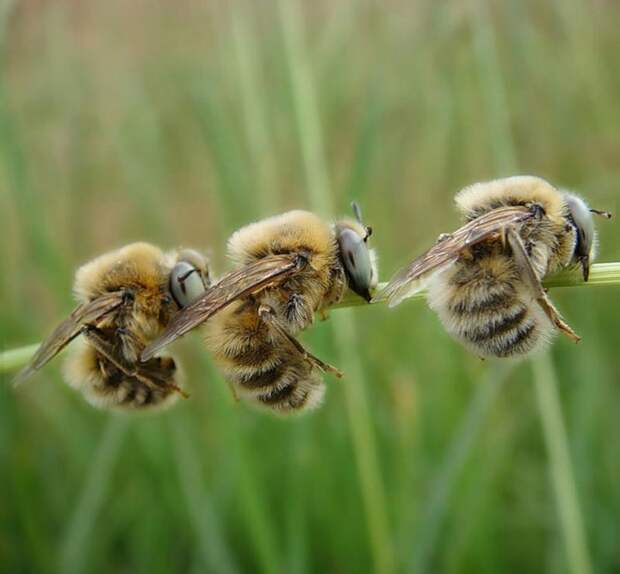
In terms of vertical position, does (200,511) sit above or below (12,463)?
below

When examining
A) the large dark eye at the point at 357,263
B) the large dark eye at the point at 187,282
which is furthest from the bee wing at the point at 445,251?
the large dark eye at the point at 187,282

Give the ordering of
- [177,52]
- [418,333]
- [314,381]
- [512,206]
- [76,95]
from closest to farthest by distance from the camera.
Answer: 1. [512,206]
2. [314,381]
3. [418,333]
4. [76,95]
5. [177,52]

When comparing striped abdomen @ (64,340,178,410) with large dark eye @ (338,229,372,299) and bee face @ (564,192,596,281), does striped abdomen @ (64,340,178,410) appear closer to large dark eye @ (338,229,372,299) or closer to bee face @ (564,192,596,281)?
large dark eye @ (338,229,372,299)

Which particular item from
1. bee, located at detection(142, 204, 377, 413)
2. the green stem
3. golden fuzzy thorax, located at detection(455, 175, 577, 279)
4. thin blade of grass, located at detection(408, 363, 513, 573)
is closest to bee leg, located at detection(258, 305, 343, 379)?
bee, located at detection(142, 204, 377, 413)

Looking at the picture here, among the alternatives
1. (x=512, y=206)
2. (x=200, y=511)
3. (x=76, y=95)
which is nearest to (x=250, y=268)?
(x=512, y=206)

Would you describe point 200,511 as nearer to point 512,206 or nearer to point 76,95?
point 512,206

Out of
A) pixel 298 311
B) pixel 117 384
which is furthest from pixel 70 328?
pixel 298 311
